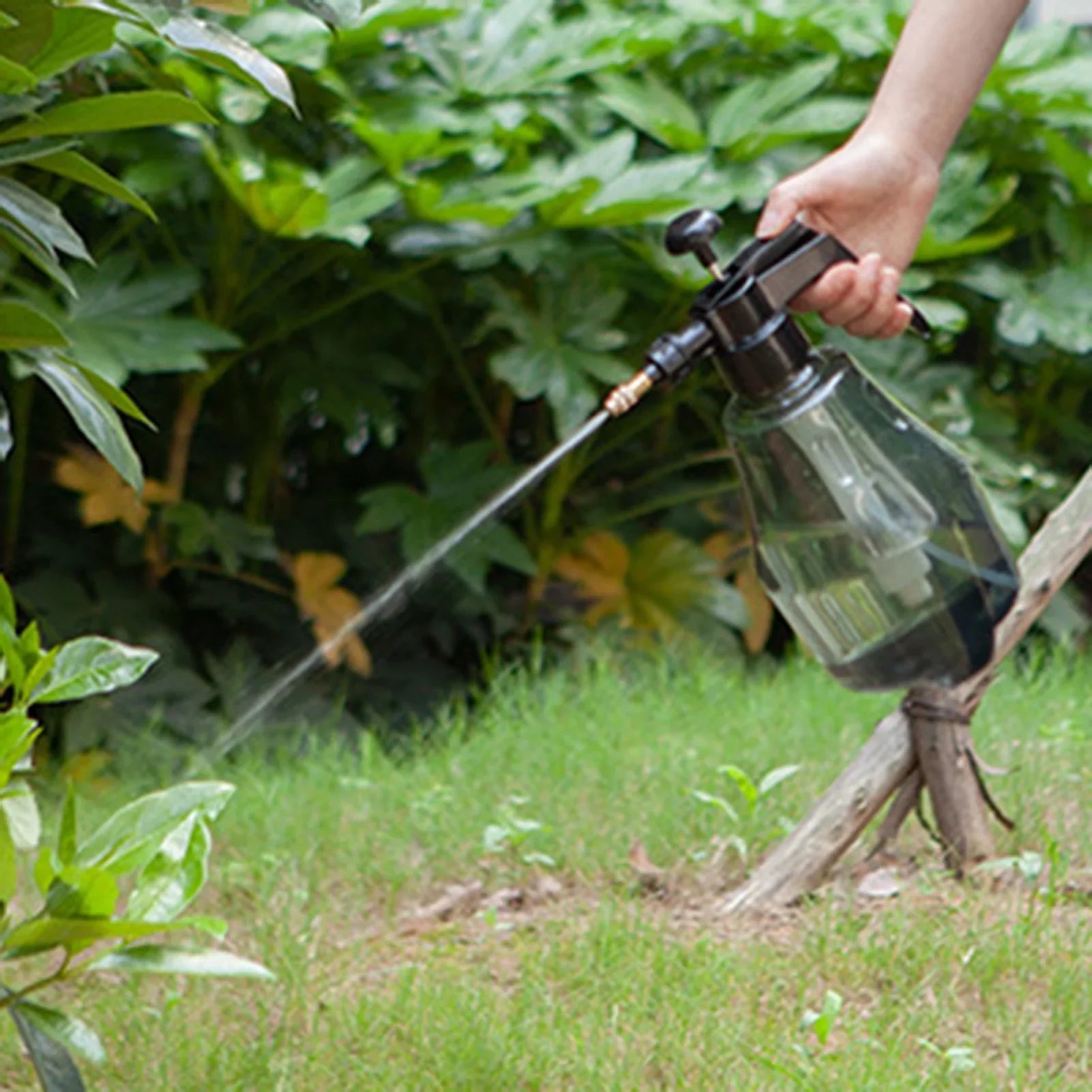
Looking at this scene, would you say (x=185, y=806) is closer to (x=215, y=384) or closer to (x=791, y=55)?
(x=215, y=384)

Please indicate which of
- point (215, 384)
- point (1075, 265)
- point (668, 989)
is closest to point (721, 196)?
Answer: point (1075, 265)

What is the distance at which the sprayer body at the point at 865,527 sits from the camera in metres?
1.64

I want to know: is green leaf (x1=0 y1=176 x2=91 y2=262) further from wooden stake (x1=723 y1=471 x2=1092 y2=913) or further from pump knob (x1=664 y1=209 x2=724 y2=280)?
wooden stake (x1=723 y1=471 x2=1092 y2=913)

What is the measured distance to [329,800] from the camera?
7.68ft

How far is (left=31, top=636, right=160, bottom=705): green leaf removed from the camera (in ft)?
3.97

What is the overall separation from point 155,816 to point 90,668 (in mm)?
122

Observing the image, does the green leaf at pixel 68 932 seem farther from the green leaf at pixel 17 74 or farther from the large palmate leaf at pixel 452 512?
the large palmate leaf at pixel 452 512

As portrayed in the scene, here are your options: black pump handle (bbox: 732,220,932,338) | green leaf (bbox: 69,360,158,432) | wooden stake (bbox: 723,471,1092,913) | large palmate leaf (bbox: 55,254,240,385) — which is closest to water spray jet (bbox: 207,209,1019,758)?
black pump handle (bbox: 732,220,932,338)

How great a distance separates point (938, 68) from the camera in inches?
67.9

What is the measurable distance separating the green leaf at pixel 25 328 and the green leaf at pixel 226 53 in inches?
8.8

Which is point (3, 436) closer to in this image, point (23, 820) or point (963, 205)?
point (23, 820)

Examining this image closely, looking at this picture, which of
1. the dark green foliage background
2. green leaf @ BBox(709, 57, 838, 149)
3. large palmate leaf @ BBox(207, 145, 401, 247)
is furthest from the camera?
green leaf @ BBox(709, 57, 838, 149)

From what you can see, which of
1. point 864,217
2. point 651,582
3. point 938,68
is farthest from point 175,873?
point 651,582

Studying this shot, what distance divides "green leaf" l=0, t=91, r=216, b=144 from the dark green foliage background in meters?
1.33
